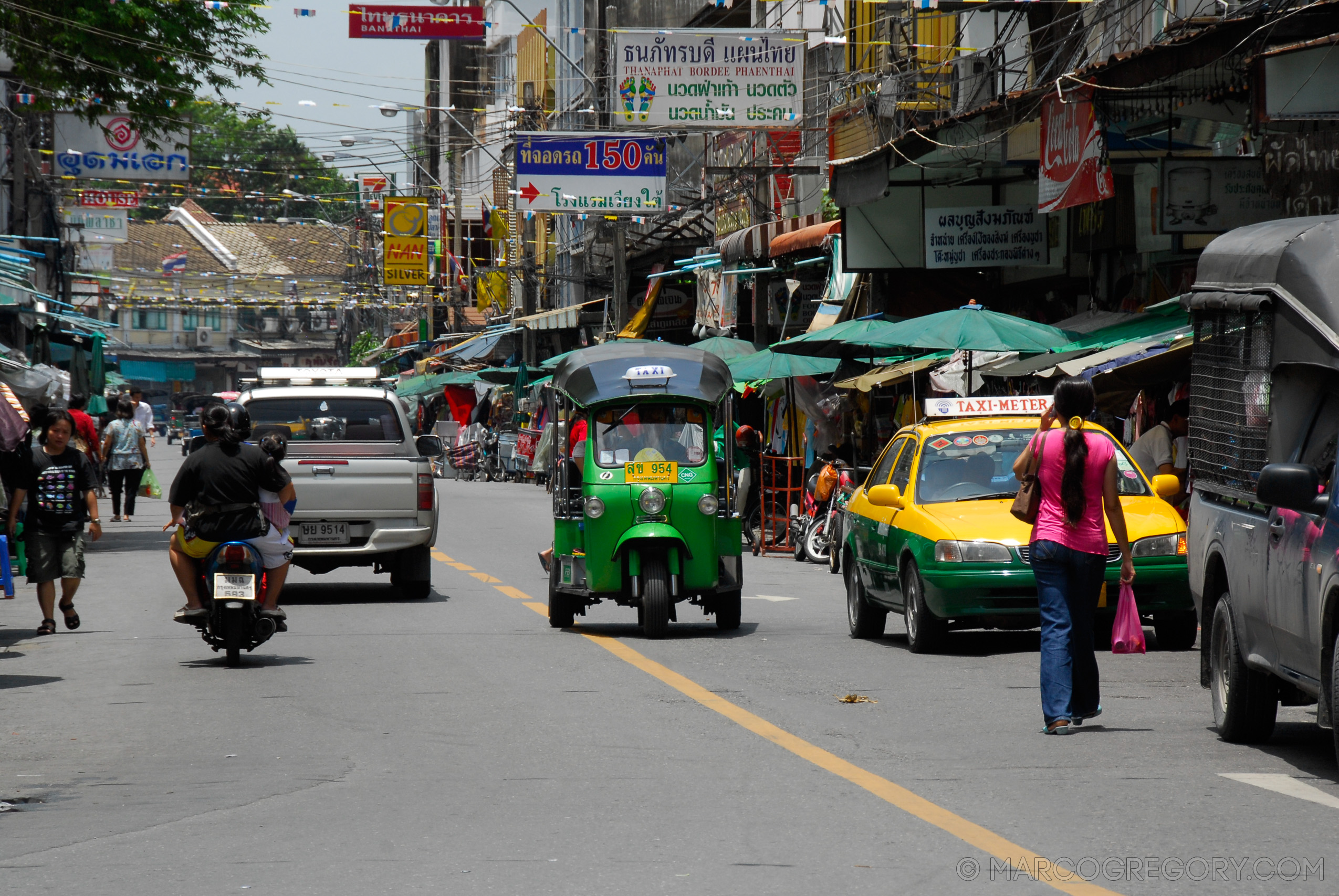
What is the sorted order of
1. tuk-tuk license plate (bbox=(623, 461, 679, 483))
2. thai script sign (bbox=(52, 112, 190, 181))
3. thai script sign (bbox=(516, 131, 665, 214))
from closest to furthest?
1. tuk-tuk license plate (bbox=(623, 461, 679, 483))
2. thai script sign (bbox=(516, 131, 665, 214))
3. thai script sign (bbox=(52, 112, 190, 181))

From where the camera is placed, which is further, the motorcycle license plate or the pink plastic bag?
the motorcycle license plate

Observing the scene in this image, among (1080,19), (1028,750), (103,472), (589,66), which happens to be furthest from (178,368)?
(1028,750)

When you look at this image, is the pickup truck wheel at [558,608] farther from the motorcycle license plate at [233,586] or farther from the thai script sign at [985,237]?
the thai script sign at [985,237]

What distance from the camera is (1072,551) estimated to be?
8688mm

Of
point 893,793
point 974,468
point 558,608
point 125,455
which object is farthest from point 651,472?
point 125,455

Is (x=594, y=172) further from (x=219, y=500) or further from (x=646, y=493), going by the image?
(x=219, y=500)

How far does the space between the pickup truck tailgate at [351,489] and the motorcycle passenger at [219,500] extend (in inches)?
186

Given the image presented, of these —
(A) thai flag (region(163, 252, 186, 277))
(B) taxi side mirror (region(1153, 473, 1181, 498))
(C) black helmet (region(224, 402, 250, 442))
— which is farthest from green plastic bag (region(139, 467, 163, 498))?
(A) thai flag (region(163, 252, 186, 277))

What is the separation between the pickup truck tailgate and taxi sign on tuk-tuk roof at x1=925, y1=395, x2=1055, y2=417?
17.6ft

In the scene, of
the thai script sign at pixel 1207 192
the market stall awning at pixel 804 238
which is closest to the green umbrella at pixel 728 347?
the market stall awning at pixel 804 238

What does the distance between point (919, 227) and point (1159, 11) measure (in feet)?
20.1

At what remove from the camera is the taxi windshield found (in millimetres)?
12812

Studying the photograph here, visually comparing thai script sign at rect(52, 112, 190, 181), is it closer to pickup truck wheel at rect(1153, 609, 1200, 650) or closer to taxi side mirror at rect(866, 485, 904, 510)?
taxi side mirror at rect(866, 485, 904, 510)

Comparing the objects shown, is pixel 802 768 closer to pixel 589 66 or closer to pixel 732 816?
pixel 732 816
